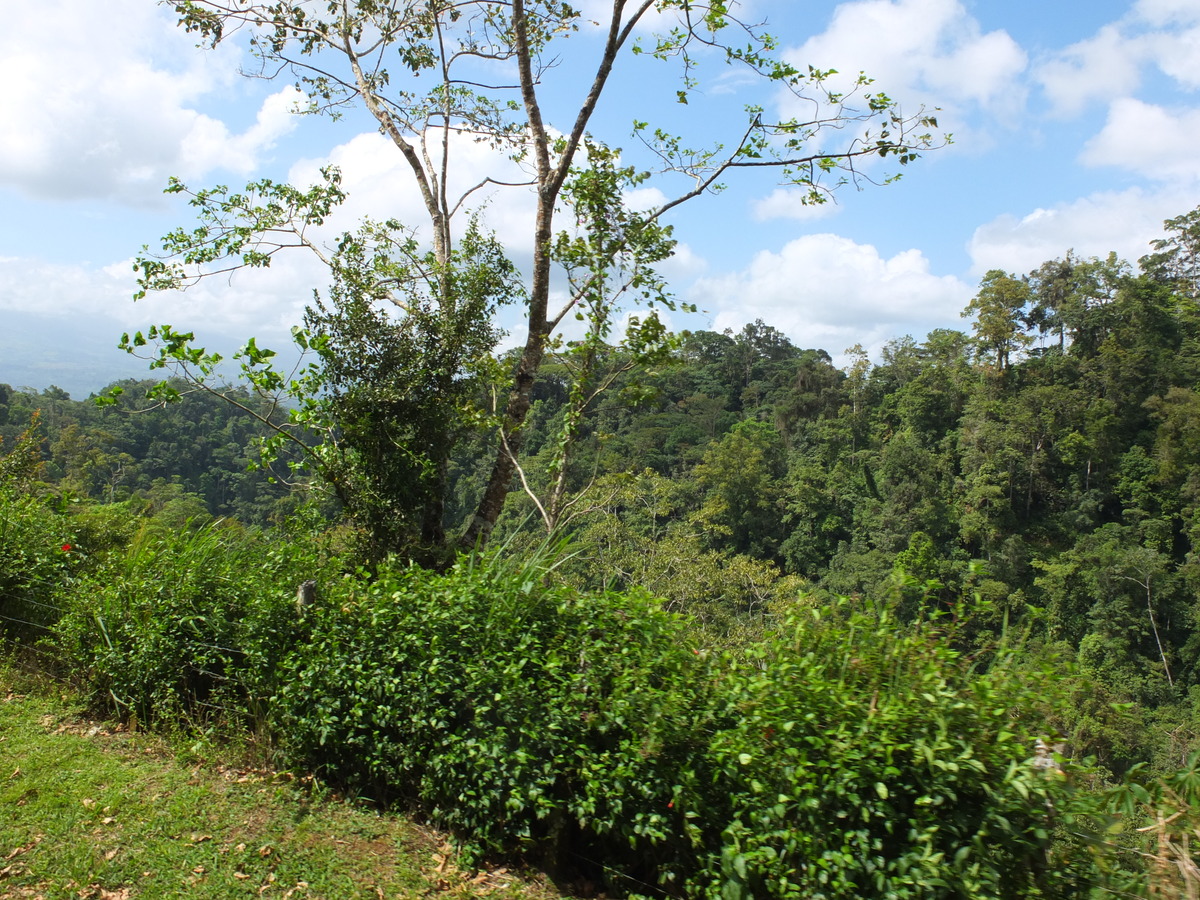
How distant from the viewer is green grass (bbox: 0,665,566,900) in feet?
9.45

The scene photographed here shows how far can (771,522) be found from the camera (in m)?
46.7

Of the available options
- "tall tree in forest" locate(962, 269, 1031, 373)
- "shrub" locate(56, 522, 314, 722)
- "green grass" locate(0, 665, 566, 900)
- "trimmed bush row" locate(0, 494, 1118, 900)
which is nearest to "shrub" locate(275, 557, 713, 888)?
"trimmed bush row" locate(0, 494, 1118, 900)

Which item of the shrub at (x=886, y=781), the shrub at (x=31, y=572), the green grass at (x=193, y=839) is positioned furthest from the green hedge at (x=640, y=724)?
the shrub at (x=31, y=572)

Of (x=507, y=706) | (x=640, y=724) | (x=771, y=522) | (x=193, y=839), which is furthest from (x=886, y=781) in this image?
(x=771, y=522)

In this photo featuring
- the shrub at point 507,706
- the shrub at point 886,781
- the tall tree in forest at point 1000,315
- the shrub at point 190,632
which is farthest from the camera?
the tall tree in forest at point 1000,315

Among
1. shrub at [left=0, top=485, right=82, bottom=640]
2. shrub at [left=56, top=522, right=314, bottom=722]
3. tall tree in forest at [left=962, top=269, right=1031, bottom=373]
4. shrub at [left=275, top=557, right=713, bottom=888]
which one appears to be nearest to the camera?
shrub at [left=275, top=557, right=713, bottom=888]

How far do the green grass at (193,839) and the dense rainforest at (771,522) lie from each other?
203 millimetres

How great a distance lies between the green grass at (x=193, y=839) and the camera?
288 centimetres

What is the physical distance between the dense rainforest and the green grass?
0.20 m

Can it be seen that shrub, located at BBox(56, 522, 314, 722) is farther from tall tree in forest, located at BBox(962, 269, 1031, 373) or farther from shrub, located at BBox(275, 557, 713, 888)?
tall tree in forest, located at BBox(962, 269, 1031, 373)

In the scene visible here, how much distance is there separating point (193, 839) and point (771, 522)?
45050 mm

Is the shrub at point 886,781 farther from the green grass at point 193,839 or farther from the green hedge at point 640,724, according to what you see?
the green grass at point 193,839

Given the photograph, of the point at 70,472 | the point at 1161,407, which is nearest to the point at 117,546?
the point at 70,472

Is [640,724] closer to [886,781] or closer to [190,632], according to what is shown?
[886,781]
